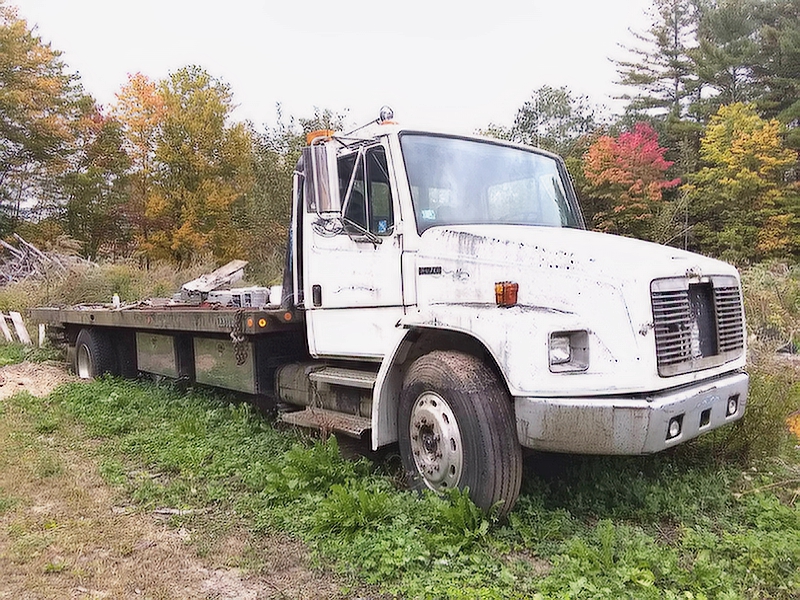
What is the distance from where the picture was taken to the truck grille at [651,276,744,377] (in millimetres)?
3607

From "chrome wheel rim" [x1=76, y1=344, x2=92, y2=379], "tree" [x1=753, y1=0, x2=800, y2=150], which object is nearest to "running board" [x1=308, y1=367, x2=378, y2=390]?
"chrome wheel rim" [x1=76, y1=344, x2=92, y2=379]

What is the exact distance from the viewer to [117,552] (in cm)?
384

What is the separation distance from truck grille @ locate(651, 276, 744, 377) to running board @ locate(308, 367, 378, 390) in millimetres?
1977

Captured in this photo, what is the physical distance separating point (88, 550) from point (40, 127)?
2750cm

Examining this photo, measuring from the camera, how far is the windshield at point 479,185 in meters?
4.58

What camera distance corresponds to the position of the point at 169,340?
7605mm

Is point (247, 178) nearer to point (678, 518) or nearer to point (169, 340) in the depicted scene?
point (169, 340)

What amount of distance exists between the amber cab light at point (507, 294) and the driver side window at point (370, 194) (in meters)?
1.04

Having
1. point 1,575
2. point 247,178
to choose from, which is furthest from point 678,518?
point 247,178

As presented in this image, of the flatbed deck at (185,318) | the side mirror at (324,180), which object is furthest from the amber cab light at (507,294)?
the flatbed deck at (185,318)

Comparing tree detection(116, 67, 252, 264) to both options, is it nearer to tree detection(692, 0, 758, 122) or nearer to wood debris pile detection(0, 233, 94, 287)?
wood debris pile detection(0, 233, 94, 287)

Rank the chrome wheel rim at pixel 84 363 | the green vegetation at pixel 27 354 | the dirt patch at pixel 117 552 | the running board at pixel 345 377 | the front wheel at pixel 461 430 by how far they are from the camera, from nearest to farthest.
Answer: the dirt patch at pixel 117 552 < the front wheel at pixel 461 430 < the running board at pixel 345 377 < the chrome wheel rim at pixel 84 363 < the green vegetation at pixel 27 354

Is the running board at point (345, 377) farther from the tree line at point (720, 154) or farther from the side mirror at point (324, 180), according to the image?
the tree line at point (720, 154)

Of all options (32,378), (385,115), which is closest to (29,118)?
(32,378)
